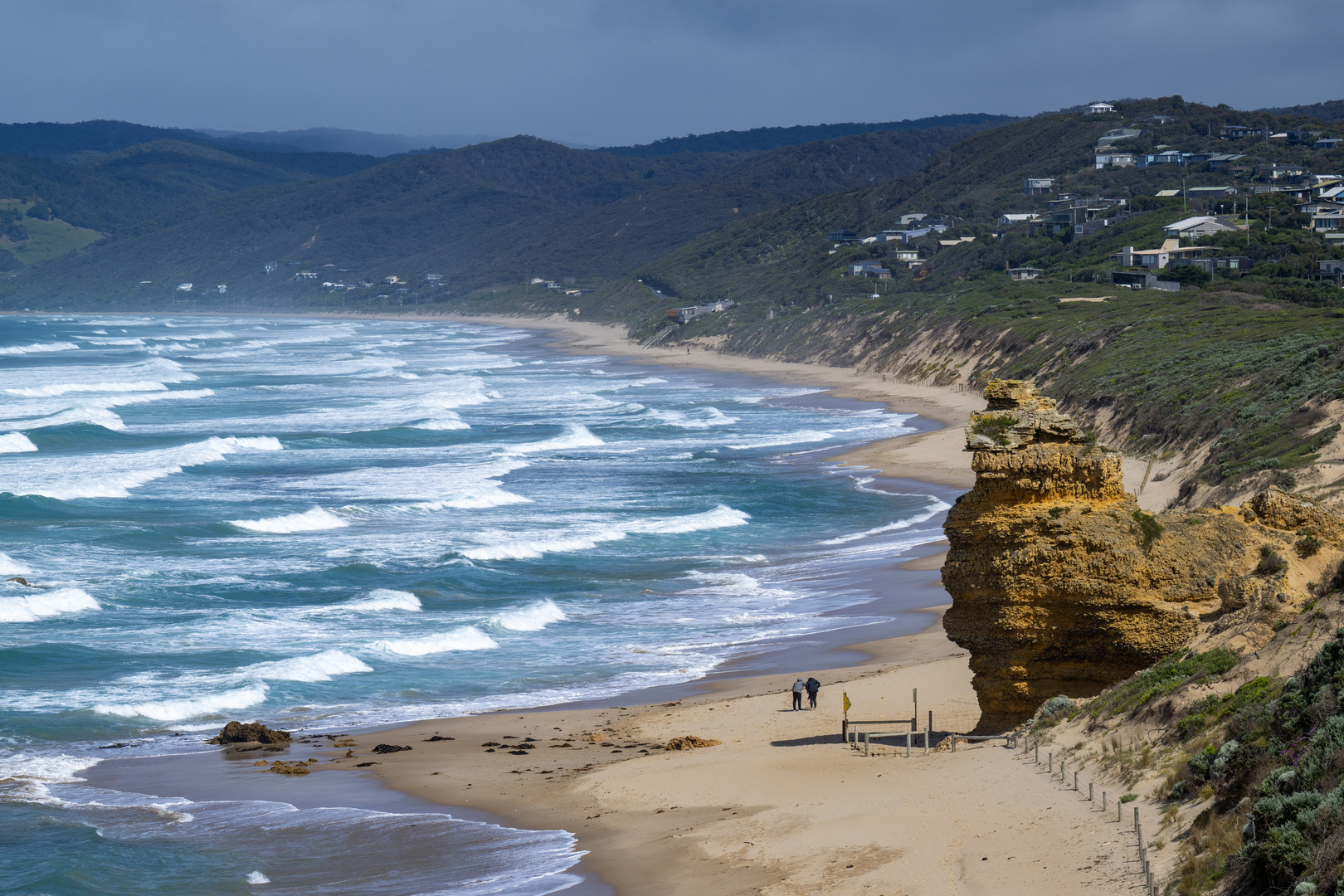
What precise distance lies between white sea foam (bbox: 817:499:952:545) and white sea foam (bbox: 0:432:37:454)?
35420 millimetres

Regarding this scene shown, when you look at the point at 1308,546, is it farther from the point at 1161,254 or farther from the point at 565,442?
the point at 1161,254

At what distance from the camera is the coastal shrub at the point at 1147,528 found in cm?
1664

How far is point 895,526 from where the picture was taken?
37.6m

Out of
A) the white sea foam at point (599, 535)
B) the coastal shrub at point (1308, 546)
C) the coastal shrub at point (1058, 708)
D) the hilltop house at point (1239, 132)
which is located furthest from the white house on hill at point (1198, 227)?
the coastal shrub at point (1058, 708)

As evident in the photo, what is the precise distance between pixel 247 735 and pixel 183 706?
2.36 meters

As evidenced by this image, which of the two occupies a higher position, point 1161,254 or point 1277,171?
point 1277,171

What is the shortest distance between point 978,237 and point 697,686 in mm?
108851

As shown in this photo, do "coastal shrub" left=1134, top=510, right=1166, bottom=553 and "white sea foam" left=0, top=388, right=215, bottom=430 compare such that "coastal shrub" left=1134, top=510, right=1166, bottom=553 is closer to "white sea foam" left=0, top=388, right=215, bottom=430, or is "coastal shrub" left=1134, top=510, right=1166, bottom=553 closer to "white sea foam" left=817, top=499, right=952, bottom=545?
"white sea foam" left=817, top=499, right=952, bottom=545

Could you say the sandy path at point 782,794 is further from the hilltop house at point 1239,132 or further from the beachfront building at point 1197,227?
the hilltop house at point 1239,132

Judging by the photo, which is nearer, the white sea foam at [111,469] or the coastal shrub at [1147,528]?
the coastal shrub at [1147,528]

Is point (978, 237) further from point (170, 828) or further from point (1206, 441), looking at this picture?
point (170, 828)

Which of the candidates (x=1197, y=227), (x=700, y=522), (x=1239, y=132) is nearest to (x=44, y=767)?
(x=700, y=522)

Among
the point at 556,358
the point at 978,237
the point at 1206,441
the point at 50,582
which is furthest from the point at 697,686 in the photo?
the point at 978,237

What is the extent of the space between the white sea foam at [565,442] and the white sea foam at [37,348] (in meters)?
78.5
